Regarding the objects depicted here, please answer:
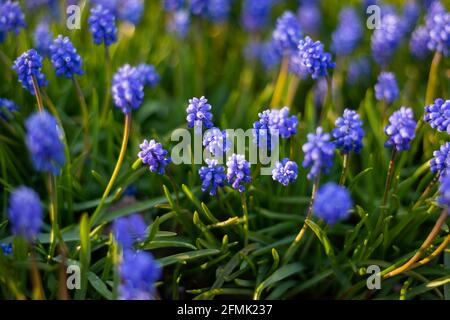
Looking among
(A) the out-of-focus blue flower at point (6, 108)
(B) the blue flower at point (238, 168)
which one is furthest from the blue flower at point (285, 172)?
(A) the out-of-focus blue flower at point (6, 108)

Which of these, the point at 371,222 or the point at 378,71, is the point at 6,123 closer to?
the point at 371,222

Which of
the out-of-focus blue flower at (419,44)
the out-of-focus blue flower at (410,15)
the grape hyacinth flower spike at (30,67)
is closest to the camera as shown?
the grape hyacinth flower spike at (30,67)

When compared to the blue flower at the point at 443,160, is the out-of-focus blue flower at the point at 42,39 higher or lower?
higher

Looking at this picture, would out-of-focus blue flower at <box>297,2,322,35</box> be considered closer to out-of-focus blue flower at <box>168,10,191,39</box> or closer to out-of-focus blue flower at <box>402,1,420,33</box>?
out-of-focus blue flower at <box>402,1,420,33</box>

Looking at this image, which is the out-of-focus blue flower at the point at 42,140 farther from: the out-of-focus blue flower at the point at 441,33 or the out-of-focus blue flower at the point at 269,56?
the out-of-focus blue flower at the point at 269,56

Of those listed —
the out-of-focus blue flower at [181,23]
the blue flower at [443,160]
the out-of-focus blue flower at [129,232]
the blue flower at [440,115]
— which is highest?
the out-of-focus blue flower at [181,23]
